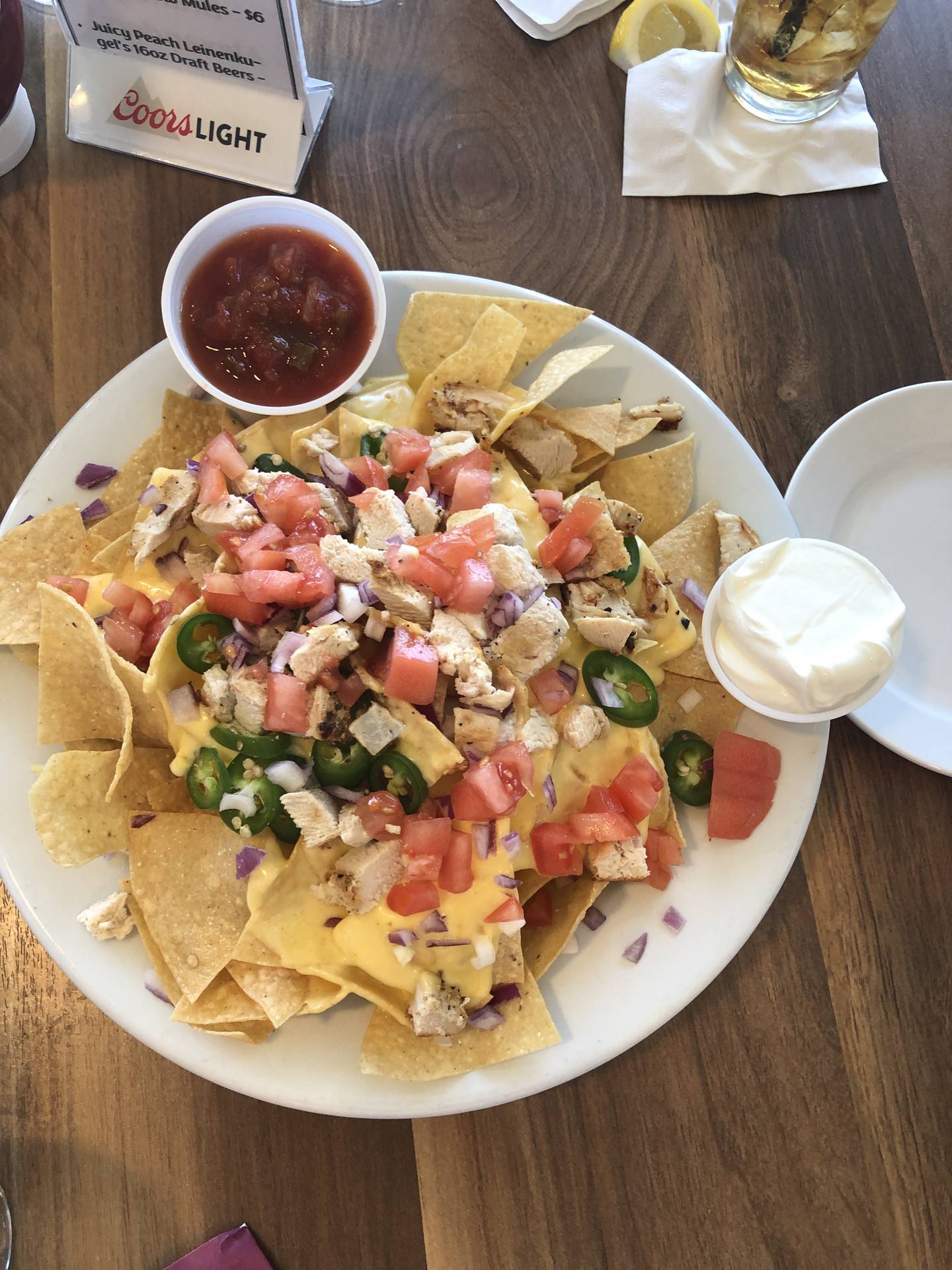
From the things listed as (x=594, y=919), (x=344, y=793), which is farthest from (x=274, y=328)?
(x=594, y=919)

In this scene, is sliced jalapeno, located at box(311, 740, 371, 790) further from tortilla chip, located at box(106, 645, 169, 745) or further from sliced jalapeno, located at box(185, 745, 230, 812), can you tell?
tortilla chip, located at box(106, 645, 169, 745)

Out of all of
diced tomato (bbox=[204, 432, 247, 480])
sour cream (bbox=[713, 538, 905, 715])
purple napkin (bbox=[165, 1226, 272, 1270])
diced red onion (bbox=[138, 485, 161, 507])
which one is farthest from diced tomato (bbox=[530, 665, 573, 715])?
purple napkin (bbox=[165, 1226, 272, 1270])

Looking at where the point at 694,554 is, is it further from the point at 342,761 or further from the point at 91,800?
the point at 91,800

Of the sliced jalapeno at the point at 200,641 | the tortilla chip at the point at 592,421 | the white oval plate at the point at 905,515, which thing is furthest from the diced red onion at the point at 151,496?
the white oval plate at the point at 905,515

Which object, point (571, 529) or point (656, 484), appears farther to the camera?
point (656, 484)

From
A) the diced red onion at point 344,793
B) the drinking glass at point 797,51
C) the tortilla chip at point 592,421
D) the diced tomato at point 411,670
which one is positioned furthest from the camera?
the drinking glass at point 797,51

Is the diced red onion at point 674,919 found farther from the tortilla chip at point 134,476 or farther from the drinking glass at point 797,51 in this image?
the drinking glass at point 797,51
